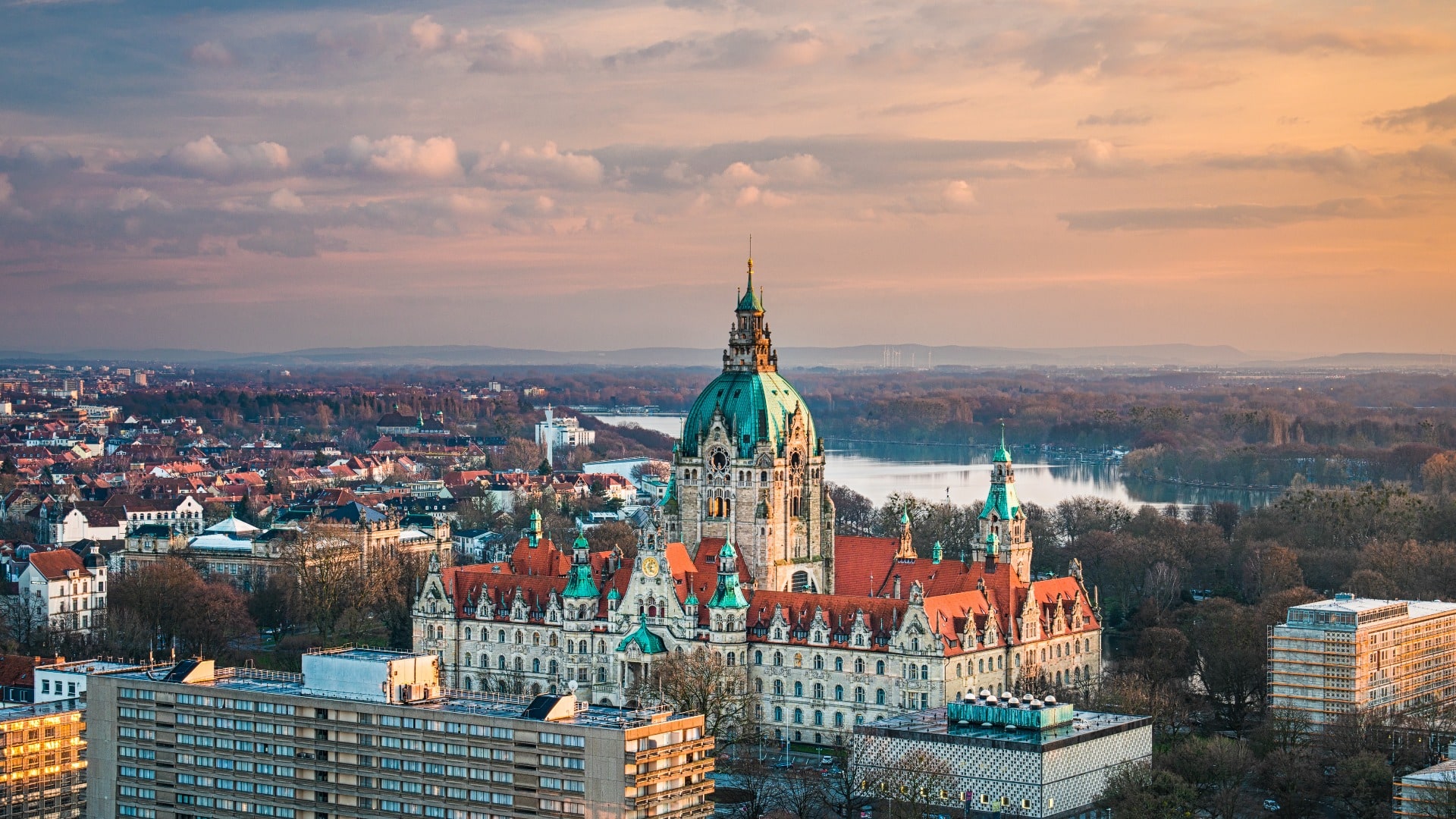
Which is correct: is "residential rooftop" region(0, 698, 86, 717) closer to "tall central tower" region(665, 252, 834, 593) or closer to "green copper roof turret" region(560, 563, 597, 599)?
"green copper roof turret" region(560, 563, 597, 599)

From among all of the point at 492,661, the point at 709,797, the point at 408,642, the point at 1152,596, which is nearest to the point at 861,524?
the point at 1152,596

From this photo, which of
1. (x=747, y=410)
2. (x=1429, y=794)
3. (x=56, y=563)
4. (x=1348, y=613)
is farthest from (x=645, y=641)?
(x=56, y=563)

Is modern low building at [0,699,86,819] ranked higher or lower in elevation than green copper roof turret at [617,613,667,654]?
lower

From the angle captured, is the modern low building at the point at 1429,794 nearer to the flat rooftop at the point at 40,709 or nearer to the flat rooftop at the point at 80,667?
the flat rooftop at the point at 40,709

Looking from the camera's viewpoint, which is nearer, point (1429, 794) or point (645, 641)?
point (1429, 794)

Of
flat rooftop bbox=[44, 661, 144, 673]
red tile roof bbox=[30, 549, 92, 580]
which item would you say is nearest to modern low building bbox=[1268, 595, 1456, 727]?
flat rooftop bbox=[44, 661, 144, 673]

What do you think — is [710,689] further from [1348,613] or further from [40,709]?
[1348,613]
